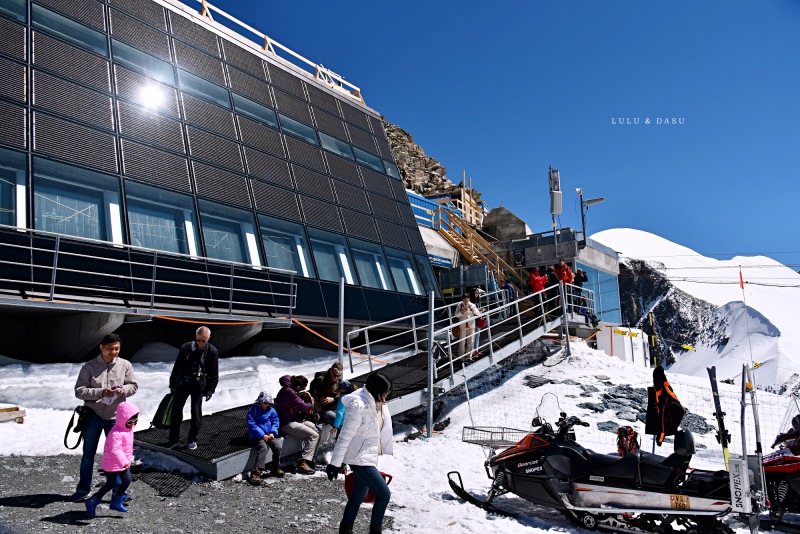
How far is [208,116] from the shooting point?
42.4 feet

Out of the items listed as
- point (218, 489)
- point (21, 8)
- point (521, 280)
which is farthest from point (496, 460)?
point (521, 280)

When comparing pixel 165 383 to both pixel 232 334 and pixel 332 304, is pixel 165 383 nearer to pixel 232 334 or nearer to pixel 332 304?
pixel 232 334

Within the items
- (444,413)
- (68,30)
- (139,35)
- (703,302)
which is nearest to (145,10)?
(139,35)

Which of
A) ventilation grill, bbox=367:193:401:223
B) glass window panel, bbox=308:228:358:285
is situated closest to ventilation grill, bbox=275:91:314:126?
ventilation grill, bbox=367:193:401:223

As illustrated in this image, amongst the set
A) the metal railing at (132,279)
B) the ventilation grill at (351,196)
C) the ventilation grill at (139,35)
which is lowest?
the metal railing at (132,279)

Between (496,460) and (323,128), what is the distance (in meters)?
12.6

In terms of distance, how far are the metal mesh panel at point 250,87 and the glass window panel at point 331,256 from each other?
417 centimetres

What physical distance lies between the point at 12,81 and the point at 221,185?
4050 millimetres

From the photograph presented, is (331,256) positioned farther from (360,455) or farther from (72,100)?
(360,455)

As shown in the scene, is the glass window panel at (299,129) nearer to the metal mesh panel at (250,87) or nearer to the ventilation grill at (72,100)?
the metal mesh panel at (250,87)

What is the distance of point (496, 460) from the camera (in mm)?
5988

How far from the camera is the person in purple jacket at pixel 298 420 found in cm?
681

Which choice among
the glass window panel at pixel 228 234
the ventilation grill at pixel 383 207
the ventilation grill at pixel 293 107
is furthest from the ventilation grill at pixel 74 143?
the ventilation grill at pixel 383 207

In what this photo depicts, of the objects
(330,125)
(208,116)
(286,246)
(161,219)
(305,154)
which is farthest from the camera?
(330,125)
